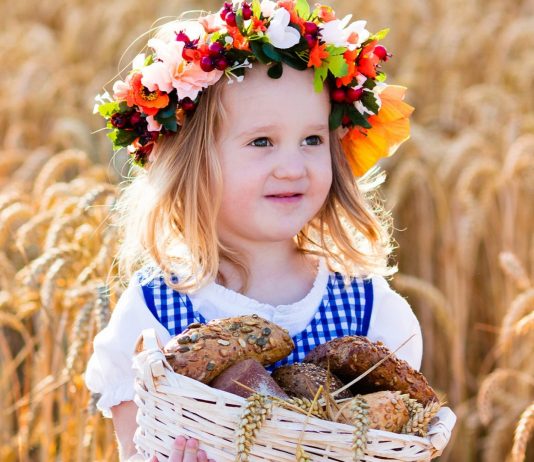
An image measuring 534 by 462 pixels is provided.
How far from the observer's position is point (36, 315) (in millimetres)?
3016

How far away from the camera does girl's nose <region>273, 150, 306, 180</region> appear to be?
1898 mm

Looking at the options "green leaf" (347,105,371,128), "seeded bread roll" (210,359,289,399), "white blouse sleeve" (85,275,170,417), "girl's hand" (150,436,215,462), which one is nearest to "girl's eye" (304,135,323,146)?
"green leaf" (347,105,371,128)

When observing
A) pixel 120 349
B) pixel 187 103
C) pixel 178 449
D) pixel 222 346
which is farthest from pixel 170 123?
pixel 178 449

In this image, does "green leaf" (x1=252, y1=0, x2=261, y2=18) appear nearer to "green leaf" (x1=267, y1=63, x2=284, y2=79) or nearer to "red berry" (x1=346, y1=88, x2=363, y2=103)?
"green leaf" (x1=267, y1=63, x2=284, y2=79)

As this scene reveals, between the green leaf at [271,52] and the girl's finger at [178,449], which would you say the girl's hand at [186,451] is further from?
the green leaf at [271,52]

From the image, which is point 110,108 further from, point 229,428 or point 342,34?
point 229,428

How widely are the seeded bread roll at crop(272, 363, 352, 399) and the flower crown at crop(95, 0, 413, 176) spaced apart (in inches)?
23.4

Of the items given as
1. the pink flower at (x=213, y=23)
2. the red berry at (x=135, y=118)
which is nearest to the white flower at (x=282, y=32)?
the pink flower at (x=213, y=23)

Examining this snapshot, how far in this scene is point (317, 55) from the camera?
194cm

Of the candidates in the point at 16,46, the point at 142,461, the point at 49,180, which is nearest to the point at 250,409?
the point at 142,461

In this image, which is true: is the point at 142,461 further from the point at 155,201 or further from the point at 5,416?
the point at 5,416

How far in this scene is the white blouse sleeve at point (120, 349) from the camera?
195 cm

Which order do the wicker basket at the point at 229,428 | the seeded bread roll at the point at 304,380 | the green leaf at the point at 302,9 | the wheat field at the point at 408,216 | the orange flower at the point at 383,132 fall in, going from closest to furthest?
the wicker basket at the point at 229,428 < the seeded bread roll at the point at 304,380 < the green leaf at the point at 302,9 < the orange flower at the point at 383,132 < the wheat field at the point at 408,216

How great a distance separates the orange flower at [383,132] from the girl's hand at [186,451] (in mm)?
873
